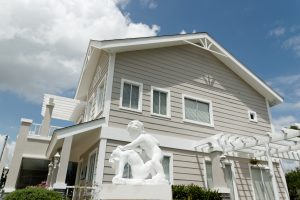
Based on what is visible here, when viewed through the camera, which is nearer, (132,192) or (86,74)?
(132,192)

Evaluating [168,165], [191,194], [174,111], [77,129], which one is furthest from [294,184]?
[77,129]

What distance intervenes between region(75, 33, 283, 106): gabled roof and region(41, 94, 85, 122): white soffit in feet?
3.65

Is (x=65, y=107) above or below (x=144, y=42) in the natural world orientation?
below

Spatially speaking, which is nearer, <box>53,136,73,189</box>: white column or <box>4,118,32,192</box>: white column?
<box>53,136,73,189</box>: white column

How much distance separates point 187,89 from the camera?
1035 centimetres

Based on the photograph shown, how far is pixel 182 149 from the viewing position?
9055mm

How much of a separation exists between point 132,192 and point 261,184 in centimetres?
821

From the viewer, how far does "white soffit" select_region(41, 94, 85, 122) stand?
1463cm

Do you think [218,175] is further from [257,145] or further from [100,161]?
[100,161]

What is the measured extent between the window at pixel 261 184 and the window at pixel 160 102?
14.9 ft

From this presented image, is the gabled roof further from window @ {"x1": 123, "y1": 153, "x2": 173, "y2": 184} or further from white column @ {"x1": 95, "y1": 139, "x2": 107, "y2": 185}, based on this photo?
window @ {"x1": 123, "y1": 153, "x2": 173, "y2": 184}

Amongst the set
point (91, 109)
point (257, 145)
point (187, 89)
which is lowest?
point (257, 145)

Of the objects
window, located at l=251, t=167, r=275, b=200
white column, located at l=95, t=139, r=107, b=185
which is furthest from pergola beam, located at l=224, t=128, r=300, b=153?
white column, located at l=95, t=139, r=107, b=185

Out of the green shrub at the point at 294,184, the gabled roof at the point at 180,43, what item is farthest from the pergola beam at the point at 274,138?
the green shrub at the point at 294,184
